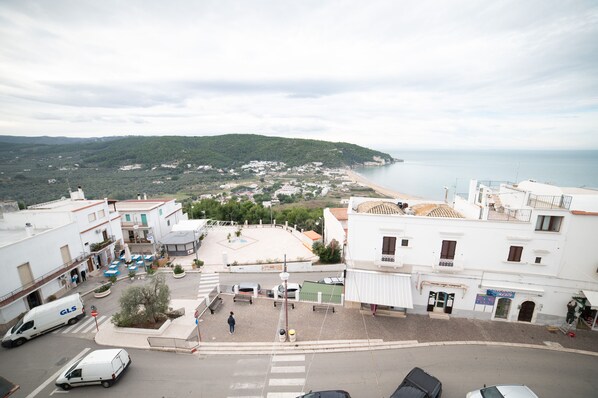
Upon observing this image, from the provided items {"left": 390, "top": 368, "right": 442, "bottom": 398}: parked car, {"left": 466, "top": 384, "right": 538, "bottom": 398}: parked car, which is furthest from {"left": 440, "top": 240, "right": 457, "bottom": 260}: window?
{"left": 390, "top": 368, "right": 442, "bottom": 398}: parked car

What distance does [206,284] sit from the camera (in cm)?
2348

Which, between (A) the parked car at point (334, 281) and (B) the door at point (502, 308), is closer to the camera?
(B) the door at point (502, 308)

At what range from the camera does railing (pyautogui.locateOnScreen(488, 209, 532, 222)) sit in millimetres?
15562

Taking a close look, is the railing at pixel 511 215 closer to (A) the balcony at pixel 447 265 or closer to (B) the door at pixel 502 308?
(A) the balcony at pixel 447 265

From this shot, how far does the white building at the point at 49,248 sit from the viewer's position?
17.1m

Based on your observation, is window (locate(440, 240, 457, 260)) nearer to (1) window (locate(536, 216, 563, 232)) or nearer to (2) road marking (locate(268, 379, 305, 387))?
(1) window (locate(536, 216, 563, 232))

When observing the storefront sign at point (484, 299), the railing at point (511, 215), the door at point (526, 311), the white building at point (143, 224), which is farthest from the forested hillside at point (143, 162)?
the door at point (526, 311)

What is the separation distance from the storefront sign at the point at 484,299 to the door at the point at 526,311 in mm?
1840

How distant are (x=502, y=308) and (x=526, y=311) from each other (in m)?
1.34

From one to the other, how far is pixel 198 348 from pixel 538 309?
65.8 ft

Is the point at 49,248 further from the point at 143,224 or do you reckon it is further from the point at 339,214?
the point at 339,214

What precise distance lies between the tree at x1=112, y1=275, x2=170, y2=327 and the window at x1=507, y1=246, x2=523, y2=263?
20.9 m

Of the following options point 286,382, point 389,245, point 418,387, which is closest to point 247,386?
point 286,382

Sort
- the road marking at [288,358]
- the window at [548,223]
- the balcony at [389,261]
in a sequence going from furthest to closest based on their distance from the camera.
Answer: the balcony at [389,261]
the window at [548,223]
the road marking at [288,358]
